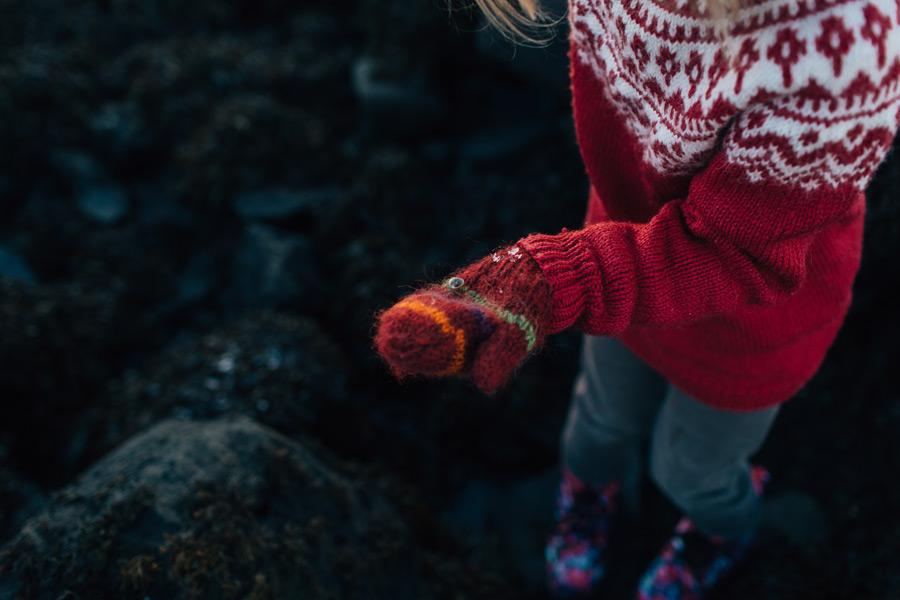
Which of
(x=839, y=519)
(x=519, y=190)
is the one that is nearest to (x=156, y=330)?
(x=519, y=190)

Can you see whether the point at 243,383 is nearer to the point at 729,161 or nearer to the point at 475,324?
the point at 475,324

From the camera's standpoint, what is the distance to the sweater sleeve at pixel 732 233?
2.66 ft

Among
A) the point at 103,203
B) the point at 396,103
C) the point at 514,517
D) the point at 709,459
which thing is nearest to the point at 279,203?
the point at 396,103

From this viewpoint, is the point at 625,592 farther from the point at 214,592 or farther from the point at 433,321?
the point at 433,321

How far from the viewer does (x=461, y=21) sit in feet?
10.7

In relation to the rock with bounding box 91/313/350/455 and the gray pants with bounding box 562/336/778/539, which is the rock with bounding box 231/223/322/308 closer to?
the rock with bounding box 91/313/350/455

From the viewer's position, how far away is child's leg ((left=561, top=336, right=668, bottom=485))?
165cm

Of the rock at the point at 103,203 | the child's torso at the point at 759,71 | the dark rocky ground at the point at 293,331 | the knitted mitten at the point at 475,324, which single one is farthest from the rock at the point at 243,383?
the child's torso at the point at 759,71

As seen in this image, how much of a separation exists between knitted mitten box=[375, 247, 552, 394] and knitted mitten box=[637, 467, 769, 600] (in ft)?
4.90

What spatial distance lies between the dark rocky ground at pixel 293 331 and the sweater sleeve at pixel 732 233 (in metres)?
0.16

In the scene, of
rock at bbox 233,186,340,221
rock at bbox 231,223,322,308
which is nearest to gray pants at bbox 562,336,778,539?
rock at bbox 231,223,322,308

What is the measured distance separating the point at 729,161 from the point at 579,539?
1648 mm

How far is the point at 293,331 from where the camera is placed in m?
2.48

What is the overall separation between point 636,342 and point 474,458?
4.30ft
